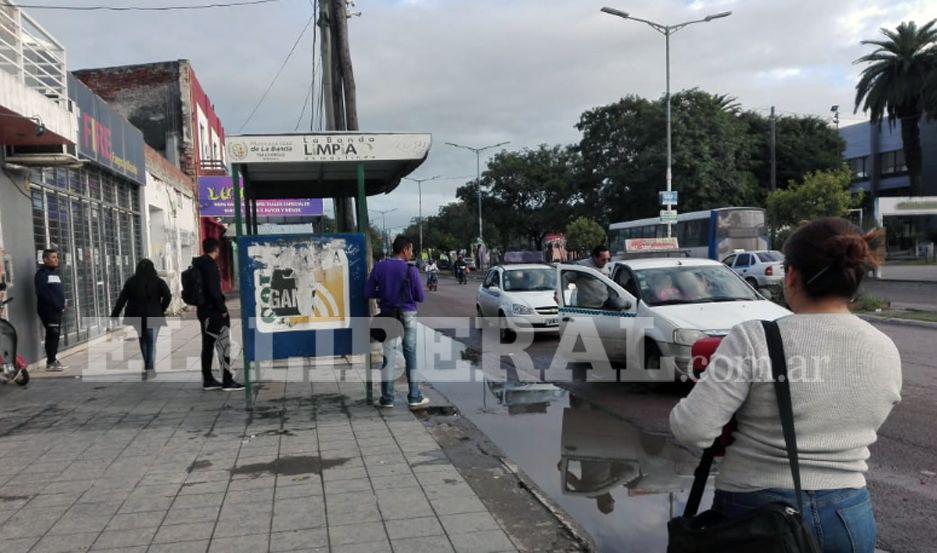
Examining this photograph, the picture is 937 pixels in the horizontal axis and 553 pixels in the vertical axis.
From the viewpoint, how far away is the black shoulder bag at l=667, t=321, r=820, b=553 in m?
1.84

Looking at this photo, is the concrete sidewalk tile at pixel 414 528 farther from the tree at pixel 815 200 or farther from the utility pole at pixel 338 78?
the tree at pixel 815 200

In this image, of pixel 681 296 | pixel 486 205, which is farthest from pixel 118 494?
pixel 486 205

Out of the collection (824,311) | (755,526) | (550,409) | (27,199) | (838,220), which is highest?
(27,199)

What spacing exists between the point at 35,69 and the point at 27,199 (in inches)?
99.2

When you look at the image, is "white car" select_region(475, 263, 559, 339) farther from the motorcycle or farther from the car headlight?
the motorcycle

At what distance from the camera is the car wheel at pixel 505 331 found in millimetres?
14031

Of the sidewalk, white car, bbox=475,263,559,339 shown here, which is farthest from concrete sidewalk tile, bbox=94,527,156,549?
white car, bbox=475,263,559,339

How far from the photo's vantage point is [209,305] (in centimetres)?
855

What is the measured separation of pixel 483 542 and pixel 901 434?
4.34m

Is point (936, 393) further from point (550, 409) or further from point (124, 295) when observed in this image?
point (124, 295)

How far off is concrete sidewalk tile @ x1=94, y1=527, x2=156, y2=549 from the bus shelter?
3.18 metres

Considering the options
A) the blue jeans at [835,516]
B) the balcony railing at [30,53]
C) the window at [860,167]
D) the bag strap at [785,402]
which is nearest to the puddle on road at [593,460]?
the blue jeans at [835,516]

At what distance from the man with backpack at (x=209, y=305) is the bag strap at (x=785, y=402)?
756cm

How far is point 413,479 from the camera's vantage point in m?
5.31
